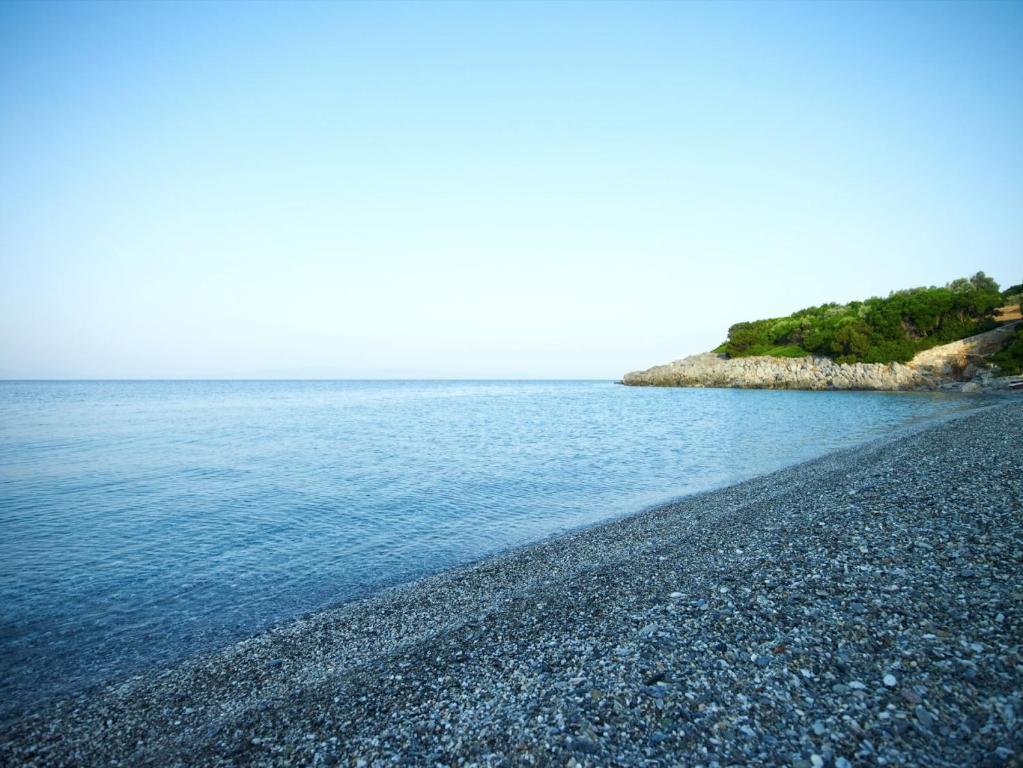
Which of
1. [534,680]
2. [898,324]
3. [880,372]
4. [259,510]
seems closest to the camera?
[534,680]

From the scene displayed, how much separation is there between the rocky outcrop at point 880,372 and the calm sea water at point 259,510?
5099 centimetres

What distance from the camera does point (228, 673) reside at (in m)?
9.38

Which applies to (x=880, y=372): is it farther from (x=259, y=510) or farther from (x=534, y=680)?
(x=534, y=680)

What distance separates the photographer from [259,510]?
21.0 meters

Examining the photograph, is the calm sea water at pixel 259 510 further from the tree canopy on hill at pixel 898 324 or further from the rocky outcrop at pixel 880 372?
the tree canopy on hill at pixel 898 324

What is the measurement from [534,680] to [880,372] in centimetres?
10926

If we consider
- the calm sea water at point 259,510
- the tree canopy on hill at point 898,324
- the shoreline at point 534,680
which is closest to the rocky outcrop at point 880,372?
the tree canopy on hill at point 898,324

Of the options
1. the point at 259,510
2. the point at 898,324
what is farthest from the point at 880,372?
the point at 259,510

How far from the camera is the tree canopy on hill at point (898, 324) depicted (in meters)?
98.6

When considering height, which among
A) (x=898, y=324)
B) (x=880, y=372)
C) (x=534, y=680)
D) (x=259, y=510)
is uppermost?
(x=898, y=324)

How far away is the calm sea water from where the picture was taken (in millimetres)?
11695

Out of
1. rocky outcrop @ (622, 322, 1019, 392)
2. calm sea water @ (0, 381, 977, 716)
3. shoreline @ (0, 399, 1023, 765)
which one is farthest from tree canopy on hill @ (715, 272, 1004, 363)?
shoreline @ (0, 399, 1023, 765)

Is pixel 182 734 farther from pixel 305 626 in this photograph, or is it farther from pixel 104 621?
pixel 104 621

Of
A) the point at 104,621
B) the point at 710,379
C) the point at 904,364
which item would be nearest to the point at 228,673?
the point at 104,621
